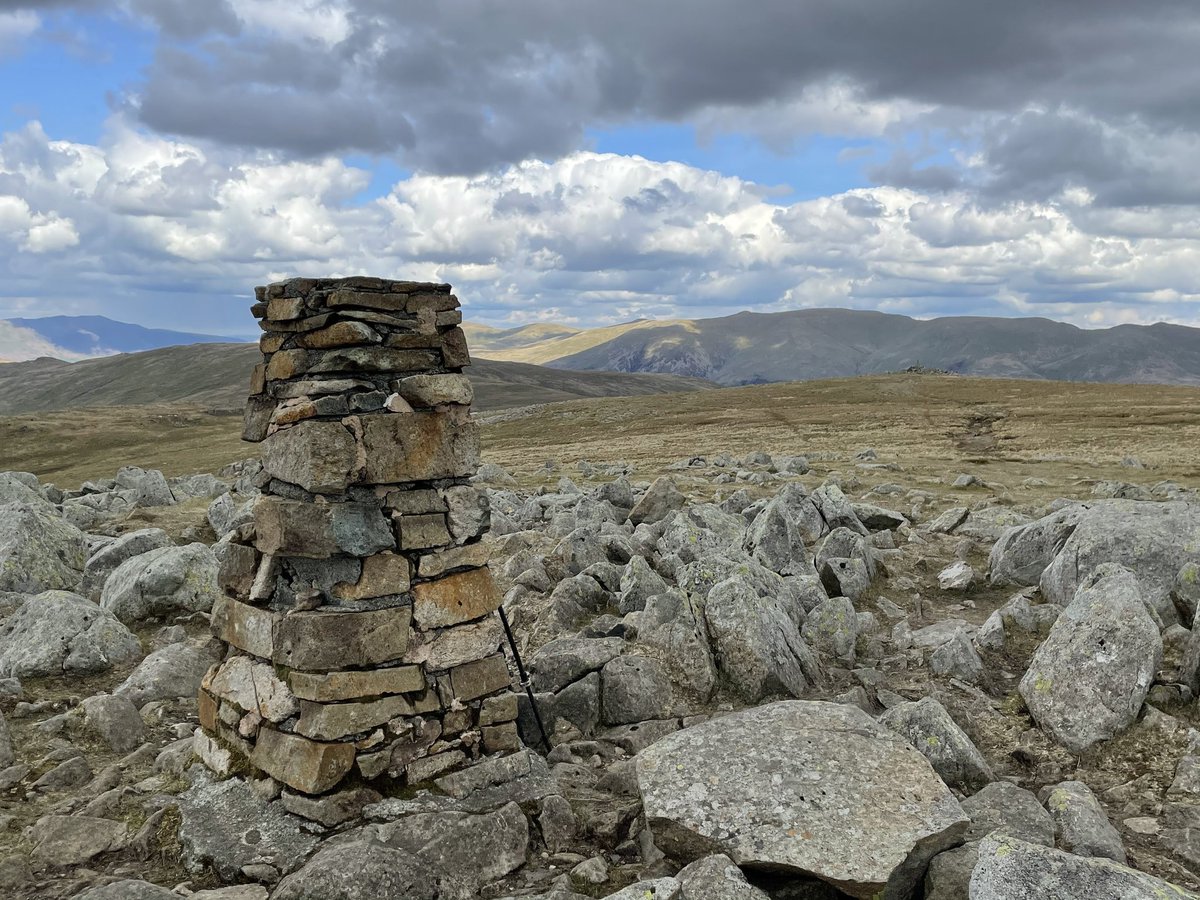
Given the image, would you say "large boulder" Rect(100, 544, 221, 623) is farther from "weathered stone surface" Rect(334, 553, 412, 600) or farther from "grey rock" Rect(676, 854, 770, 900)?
"grey rock" Rect(676, 854, 770, 900)

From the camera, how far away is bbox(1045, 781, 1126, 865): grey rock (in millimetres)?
7621

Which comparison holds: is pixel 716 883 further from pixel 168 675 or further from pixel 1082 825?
pixel 168 675

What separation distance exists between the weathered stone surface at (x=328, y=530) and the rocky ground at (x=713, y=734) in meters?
2.38

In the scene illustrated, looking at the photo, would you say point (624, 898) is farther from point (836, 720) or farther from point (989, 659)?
point (989, 659)

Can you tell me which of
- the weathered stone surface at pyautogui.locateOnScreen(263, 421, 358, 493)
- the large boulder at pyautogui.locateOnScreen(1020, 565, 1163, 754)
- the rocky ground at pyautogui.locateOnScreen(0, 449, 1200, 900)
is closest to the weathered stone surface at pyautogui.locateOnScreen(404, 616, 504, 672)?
the rocky ground at pyautogui.locateOnScreen(0, 449, 1200, 900)

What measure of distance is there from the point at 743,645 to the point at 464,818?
15.7ft

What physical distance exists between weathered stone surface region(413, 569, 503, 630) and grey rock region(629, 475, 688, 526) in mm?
11825

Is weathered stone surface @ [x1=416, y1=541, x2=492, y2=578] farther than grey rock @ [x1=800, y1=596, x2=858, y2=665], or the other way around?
grey rock @ [x1=800, y1=596, x2=858, y2=665]

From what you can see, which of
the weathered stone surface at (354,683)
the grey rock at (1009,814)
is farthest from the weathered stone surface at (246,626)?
the grey rock at (1009,814)

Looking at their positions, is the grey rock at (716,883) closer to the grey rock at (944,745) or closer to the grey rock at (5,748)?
the grey rock at (944,745)

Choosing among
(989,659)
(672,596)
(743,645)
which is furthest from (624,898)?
(989,659)

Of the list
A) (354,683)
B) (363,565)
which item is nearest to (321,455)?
(363,565)

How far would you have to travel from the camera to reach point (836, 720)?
8.73m

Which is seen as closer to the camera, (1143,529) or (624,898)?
(624,898)
